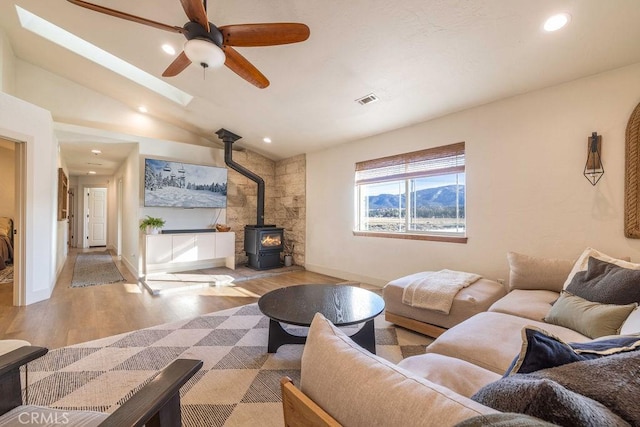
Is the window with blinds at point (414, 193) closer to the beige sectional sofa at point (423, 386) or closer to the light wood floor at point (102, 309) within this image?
the light wood floor at point (102, 309)

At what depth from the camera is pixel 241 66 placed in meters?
2.38

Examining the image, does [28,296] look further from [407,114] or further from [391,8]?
[407,114]

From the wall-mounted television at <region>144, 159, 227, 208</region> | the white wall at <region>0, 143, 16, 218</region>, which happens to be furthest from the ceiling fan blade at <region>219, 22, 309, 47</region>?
the white wall at <region>0, 143, 16, 218</region>

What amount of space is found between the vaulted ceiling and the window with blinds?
55cm

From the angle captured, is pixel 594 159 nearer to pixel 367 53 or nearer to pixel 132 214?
pixel 367 53

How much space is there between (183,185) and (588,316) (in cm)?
556

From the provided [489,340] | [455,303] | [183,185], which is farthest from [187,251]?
[489,340]

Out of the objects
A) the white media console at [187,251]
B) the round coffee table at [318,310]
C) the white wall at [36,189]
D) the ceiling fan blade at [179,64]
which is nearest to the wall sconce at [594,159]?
the round coffee table at [318,310]

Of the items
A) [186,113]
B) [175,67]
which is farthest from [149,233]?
[175,67]

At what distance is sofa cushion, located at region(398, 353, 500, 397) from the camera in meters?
1.13

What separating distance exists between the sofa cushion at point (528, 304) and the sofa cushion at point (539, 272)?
84 millimetres

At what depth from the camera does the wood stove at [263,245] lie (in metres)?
5.48

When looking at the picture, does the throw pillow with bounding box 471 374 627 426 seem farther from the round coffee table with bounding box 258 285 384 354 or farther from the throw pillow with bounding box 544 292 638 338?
the throw pillow with bounding box 544 292 638 338

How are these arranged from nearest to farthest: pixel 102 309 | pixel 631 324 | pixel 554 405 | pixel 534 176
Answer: pixel 554 405 → pixel 631 324 → pixel 534 176 → pixel 102 309
